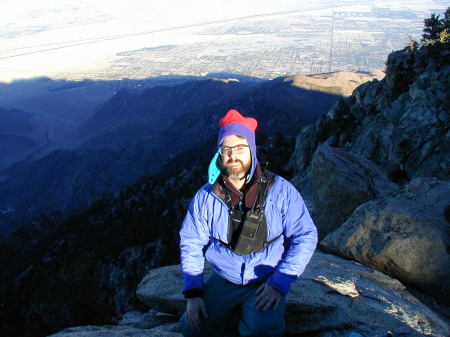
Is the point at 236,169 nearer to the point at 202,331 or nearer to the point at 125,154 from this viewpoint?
the point at 202,331

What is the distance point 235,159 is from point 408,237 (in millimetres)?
3744

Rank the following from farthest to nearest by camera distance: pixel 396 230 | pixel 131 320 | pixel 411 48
Result: 1. pixel 411 48
2. pixel 131 320
3. pixel 396 230

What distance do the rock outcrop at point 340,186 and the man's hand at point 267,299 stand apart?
5239mm

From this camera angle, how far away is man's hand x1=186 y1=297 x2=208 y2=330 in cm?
371

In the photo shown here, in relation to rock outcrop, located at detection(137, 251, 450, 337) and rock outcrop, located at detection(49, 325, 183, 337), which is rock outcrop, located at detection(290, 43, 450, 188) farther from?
rock outcrop, located at detection(49, 325, 183, 337)

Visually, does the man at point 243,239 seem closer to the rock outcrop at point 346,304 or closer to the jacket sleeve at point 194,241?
the jacket sleeve at point 194,241

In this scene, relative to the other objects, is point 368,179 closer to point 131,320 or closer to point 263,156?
point 131,320

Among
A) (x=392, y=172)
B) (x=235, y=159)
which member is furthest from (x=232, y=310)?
(x=392, y=172)

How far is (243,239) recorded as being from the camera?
363cm

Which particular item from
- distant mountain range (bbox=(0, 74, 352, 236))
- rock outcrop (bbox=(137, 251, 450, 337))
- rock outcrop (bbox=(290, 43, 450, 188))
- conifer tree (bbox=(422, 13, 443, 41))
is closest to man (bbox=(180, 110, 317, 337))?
rock outcrop (bbox=(137, 251, 450, 337))

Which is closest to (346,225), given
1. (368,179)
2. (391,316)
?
(391,316)

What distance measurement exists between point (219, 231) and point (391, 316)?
8.58 ft

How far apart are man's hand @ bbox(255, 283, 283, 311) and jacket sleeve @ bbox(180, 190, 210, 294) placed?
0.75 metres

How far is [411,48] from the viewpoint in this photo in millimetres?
20000
